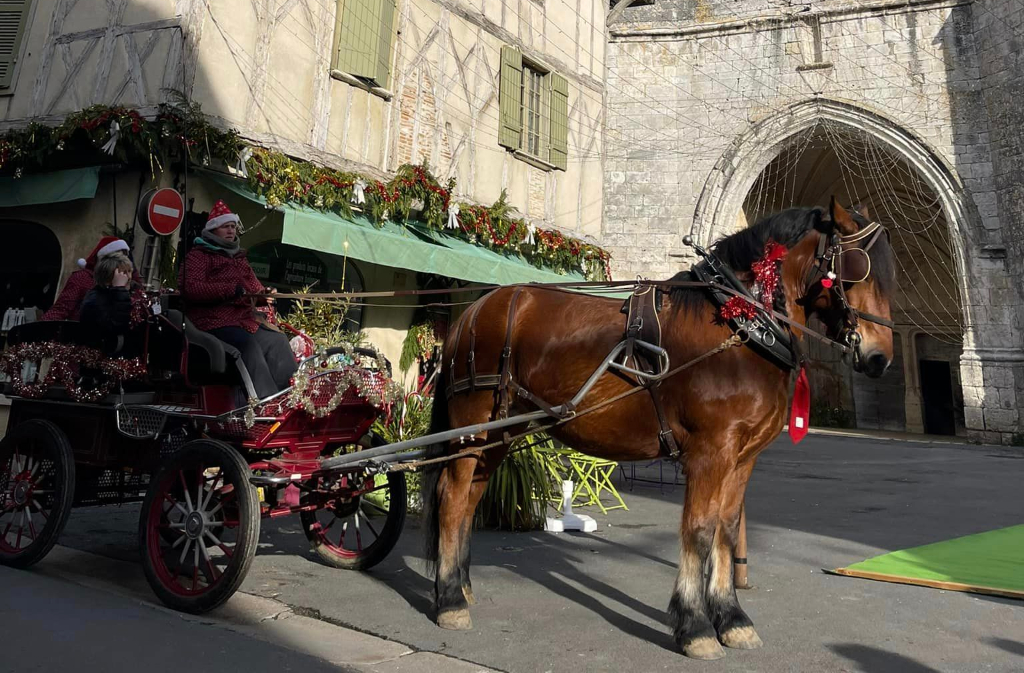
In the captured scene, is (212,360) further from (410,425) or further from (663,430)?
(410,425)

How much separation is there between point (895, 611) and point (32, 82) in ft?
31.3

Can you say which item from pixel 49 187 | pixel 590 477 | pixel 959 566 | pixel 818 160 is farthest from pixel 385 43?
pixel 818 160

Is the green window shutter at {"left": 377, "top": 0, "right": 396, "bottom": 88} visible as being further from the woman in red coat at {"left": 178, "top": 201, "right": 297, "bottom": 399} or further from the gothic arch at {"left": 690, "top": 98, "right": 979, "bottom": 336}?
the gothic arch at {"left": 690, "top": 98, "right": 979, "bottom": 336}

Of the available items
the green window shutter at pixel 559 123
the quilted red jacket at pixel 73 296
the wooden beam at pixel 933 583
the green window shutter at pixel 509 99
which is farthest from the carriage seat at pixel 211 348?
the green window shutter at pixel 559 123

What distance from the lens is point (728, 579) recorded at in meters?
3.34

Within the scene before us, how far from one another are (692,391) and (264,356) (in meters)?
2.31

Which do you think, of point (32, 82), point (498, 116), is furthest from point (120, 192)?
point (498, 116)

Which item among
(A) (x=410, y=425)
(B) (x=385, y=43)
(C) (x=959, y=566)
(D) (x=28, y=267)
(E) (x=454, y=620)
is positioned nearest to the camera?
(E) (x=454, y=620)

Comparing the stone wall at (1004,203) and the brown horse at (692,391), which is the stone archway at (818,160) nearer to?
the stone wall at (1004,203)

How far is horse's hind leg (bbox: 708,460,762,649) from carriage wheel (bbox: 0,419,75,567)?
344 centimetres

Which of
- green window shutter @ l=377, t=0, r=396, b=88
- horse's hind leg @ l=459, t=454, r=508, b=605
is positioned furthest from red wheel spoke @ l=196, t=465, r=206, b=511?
green window shutter @ l=377, t=0, r=396, b=88

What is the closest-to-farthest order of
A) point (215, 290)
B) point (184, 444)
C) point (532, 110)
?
point (184, 444) < point (215, 290) < point (532, 110)

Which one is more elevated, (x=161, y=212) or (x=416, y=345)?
(x=161, y=212)

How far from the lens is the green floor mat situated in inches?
163
